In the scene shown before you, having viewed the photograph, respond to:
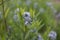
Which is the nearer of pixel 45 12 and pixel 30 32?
pixel 30 32

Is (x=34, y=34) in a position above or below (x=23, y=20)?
below

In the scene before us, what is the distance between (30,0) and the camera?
3.36 m

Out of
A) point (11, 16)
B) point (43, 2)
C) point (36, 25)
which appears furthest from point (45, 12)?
point (36, 25)

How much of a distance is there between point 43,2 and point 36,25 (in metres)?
1.61

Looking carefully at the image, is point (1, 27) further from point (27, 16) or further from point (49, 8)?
point (49, 8)

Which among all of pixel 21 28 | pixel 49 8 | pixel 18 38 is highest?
pixel 21 28

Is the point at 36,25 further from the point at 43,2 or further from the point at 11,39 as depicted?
the point at 43,2

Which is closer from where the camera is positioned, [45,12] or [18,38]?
[18,38]

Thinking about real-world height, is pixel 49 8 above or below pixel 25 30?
below

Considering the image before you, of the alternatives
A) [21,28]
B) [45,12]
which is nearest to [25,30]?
[21,28]

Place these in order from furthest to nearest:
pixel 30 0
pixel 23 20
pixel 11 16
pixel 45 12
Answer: pixel 30 0 < pixel 45 12 < pixel 11 16 < pixel 23 20

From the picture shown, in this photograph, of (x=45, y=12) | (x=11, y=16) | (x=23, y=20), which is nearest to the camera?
(x=23, y=20)

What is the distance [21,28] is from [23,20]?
0.22 ft

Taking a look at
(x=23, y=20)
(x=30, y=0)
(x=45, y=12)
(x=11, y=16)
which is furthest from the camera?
(x=30, y=0)
